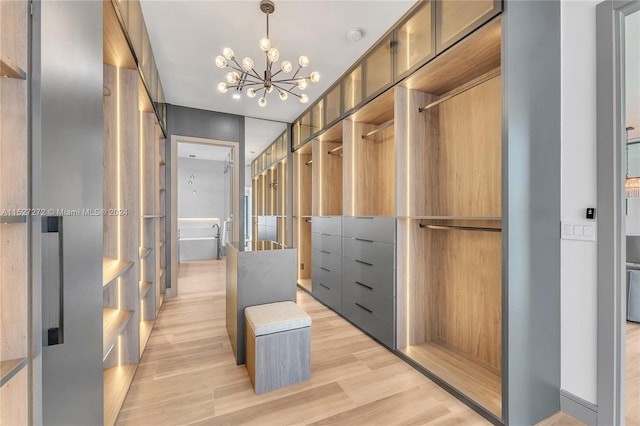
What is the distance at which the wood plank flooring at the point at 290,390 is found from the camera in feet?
5.48

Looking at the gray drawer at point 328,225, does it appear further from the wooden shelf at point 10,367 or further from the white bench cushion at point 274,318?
the wooden shelf at point 10,367

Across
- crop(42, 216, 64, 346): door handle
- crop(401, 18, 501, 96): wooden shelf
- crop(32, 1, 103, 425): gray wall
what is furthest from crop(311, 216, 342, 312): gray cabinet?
crop(42, 216, 64, 346): door handle

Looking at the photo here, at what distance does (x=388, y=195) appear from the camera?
3361mm

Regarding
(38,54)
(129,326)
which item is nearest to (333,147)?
(129,326)

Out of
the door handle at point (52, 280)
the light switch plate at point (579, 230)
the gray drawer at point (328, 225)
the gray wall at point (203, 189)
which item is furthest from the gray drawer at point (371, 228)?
the gray wall at point (203, 189)

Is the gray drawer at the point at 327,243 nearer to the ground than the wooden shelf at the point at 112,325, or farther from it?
farther from it

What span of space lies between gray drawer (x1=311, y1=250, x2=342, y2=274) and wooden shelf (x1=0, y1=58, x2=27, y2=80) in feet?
9.59

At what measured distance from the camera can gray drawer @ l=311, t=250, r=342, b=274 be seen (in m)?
3.38

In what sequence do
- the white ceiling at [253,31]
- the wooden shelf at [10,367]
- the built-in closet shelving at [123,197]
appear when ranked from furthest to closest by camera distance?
the white ceiling at [253,31] < the built-in closet shelving at [123,197] < the wooden shelf at [10,367]

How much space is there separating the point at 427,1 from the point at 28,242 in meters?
2.69

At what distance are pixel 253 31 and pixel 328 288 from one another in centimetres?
299

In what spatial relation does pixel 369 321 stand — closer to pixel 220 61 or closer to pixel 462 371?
pixel 462 371

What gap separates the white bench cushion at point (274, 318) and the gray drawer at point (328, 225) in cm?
137

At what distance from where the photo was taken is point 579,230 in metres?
1.66
